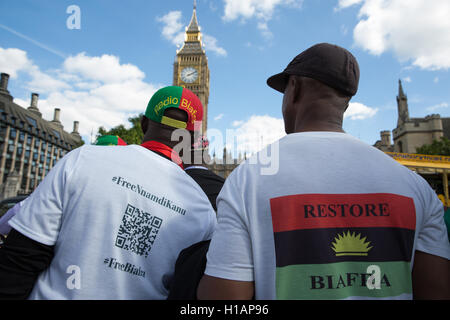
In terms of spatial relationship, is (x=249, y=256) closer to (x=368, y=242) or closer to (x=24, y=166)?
(x=368, y=242)

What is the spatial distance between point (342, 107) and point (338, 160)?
13.1 inches

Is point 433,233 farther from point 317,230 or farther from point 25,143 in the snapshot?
point 25,143

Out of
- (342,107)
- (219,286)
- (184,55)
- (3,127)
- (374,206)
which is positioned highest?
(184,55)

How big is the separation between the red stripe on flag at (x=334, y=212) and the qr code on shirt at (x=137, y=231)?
1.99ft

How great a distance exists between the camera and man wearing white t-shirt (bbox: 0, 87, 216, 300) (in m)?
1.07

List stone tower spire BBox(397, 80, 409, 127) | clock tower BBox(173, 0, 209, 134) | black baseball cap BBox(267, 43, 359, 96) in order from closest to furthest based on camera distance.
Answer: black baseball cap BBox(267, 43, 359, 96), stone tower spire BBox(397, 80, 409, 127), clock tower BBox(173, 0, 209, 134)

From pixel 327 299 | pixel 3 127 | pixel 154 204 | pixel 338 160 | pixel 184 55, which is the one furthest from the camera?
pixel 184 55

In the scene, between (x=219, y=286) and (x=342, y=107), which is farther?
(x=342, y=107)

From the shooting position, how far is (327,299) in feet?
2.92

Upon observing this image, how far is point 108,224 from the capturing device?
1154mm

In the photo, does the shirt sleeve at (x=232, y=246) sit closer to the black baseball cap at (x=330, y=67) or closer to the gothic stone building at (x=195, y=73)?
the black baseball cap at (x=330, y=67)

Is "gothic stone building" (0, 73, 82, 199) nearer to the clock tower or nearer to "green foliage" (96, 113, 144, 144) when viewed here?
"green foliage" (96, 113, 144, 144)

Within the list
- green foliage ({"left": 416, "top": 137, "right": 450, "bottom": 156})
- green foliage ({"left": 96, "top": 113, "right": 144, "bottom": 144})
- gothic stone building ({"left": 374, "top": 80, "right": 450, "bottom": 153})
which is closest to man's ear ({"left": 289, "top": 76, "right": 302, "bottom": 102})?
green foliage ({"left": 96, "top": 113, "right": 144, "bottom": 144})
